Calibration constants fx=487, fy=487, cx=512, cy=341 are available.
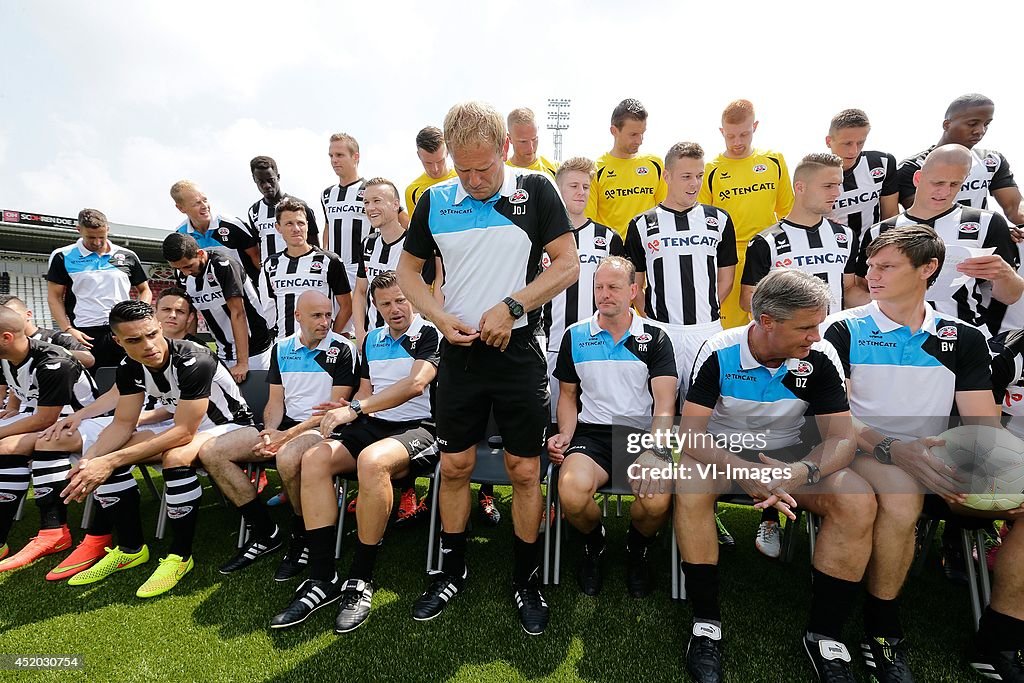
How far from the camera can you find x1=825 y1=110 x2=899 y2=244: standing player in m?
3.93

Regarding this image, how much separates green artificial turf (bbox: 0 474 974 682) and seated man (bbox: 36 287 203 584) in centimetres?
20

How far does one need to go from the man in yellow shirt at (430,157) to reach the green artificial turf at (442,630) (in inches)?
125

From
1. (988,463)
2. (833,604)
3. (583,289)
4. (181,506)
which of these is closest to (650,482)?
(833,604)

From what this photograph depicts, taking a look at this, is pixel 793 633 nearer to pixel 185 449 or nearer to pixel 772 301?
pixel 772 301

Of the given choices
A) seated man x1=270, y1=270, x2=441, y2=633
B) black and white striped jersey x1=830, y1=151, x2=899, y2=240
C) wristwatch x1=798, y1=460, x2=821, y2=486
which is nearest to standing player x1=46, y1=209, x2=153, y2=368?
seated man x1=270, y1=270, x2=441, y2=633

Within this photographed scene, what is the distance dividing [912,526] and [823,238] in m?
2.02

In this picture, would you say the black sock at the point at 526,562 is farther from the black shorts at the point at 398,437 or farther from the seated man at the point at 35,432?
the seated man at the point at 35,432

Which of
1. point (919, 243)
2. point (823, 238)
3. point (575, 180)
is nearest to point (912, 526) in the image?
point (919, 243)

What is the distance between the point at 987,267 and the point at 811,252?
904 mm

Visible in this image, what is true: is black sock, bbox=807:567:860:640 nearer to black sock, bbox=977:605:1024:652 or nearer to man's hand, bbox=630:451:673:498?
black sock, bbox=977:605:1024:652

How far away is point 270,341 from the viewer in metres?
4.77

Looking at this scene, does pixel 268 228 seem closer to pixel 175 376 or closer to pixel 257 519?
pixel 175 376

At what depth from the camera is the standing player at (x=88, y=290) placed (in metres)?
4.92

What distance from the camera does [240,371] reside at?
13.6 feet
